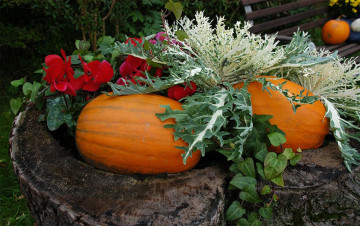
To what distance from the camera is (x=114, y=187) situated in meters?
1.31

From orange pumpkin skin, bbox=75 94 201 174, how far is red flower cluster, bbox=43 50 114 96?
0.60ft

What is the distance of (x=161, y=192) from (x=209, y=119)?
1.11 feet

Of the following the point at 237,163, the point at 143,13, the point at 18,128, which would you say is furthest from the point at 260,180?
the point at 143,13

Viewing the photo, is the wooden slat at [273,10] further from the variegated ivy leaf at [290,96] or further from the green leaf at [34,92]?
the green leaf at [34,92]

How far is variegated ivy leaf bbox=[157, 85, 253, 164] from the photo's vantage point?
129 cm

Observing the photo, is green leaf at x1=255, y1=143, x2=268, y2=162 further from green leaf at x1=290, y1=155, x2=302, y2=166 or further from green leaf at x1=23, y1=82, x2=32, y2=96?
green leaf at x1=23, y1=82, x2=32, y2=96

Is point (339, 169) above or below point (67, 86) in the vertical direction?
below

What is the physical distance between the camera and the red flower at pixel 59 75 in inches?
59.3

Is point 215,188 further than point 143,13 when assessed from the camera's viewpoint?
No

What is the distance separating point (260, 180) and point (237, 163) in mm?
134

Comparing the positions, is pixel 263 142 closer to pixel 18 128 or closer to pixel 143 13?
pixel 18 128

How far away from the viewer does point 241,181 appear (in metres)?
1.32

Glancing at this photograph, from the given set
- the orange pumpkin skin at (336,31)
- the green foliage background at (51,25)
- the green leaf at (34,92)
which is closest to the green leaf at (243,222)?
the green leaf at (34,92)

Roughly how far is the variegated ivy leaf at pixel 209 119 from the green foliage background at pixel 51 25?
7.08 ft
